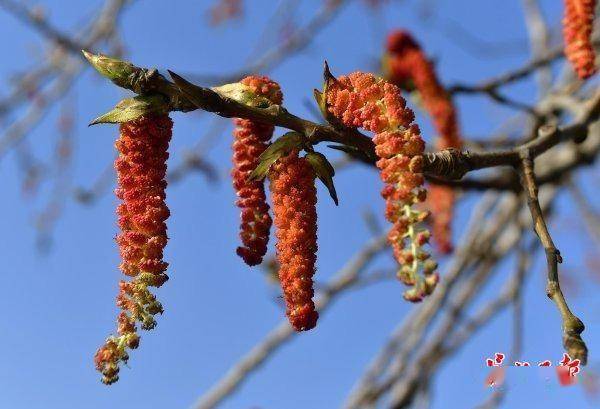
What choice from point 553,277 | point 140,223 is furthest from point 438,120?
point 140,223

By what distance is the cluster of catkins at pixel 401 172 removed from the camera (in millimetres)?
1005

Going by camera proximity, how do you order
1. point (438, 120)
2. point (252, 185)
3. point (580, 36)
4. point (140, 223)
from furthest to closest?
1. point (438, 120)
2. point (580, 36)
3. point (252, 185)
4. point (140, 223)

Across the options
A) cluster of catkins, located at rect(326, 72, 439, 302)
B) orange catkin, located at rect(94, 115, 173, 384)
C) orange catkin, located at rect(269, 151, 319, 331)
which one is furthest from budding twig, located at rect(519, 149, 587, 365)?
orange catkin, located at rect(94, 115, 173, 384)

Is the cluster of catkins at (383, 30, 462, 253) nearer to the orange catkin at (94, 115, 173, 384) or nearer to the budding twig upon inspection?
the budding twig

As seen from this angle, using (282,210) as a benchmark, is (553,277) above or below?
below

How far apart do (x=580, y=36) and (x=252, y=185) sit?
31.8 inches

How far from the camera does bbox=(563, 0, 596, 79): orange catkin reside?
1.47 m

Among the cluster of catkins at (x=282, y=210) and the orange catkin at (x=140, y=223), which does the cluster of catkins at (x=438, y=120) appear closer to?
the cluster of catkins at (x=282, y=210)

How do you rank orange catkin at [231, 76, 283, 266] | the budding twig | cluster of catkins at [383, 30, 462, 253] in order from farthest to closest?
1. cluster of catkins at [383, 30, 462, 253]
2. orange catkin at [231, 76, 283, 266]
3. the budding twig

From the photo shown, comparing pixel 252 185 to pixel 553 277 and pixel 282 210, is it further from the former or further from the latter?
pixel 553 277

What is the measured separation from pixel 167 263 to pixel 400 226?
35 cm

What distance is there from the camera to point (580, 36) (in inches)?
58.6

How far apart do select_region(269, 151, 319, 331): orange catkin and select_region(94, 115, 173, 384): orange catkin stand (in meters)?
0.18

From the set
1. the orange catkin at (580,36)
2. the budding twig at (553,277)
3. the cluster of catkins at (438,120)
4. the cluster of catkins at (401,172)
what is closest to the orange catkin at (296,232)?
the cluster of catkins at (401,172)
